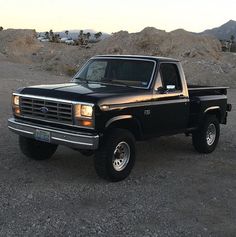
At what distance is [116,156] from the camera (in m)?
7.70

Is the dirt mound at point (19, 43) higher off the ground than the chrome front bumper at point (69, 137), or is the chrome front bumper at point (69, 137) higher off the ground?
the chrome front bumper at point (69, 137)

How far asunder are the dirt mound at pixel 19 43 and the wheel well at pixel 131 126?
141 feet

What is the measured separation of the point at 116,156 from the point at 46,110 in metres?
1.27

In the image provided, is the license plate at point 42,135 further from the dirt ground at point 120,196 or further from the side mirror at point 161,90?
the side mirror at point 161,90

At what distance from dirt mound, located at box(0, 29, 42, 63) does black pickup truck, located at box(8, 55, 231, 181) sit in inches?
1649

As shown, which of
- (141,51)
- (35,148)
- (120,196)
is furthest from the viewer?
(141,51)

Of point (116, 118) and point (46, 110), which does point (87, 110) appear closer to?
point (116, 118)

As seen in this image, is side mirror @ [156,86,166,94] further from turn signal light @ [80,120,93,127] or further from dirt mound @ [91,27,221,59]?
dirt mound @ [91,27,221,59]

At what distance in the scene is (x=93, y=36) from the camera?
123 meters

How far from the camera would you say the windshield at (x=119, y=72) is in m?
8.49

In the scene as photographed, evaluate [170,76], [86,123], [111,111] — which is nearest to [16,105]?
[86,123]

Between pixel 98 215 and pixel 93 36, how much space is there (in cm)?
11869

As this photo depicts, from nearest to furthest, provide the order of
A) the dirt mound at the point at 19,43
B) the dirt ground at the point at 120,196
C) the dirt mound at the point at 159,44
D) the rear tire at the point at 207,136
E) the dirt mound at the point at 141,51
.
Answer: the dirt ground at the point at 120,196
the rear tire at the point at 207,136
the dirt mound at the point at 141,51
the dirt mound at the point at 159,44
the dirt mound at the point at 19,43

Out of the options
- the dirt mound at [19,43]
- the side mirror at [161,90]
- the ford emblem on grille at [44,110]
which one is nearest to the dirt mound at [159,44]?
the dirt mound at [19,43]
